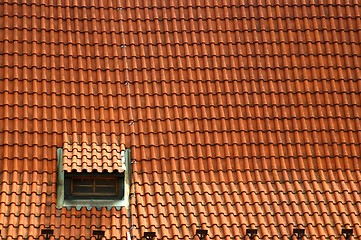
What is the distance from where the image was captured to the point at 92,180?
21578 millimetres

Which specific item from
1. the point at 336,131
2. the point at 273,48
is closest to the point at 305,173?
the point at 336,131

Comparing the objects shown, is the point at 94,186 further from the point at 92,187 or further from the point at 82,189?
the point at 82,189

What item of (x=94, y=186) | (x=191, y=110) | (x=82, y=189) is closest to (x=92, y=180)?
(x=94, y=186)

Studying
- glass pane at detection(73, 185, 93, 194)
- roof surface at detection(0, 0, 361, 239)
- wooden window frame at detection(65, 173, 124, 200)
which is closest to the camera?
roof surface at detection(0, 0, 361, 239)

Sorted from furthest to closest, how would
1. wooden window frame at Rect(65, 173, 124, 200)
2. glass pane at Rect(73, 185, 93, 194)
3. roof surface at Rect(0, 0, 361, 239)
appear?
1. glass pane at Rect(73, 185, 93, 194)
2. wooden window frame at Rect(65, 173, 124, 200)
3. roof surface at Rect(0, 0, 361, 239)

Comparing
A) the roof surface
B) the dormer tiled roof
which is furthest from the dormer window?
the roof surface

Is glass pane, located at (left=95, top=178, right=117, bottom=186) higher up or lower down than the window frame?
higher up

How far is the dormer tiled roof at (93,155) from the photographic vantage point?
2136 centimetres

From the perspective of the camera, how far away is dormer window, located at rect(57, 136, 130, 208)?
21359 mm

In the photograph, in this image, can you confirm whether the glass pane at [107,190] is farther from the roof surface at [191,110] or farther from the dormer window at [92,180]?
the roof surface at [191,110]

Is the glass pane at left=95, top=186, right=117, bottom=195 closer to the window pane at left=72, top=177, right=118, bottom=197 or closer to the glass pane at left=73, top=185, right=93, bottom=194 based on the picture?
the window pane at left=72, top=177, right=118, bottom=197

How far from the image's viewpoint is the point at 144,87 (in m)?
23.2

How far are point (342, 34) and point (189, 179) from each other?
4.97 m

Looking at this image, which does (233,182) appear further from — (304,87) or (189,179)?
(304,87)
